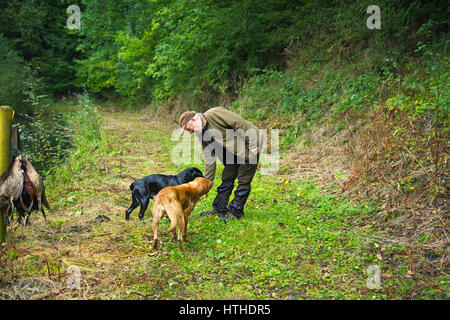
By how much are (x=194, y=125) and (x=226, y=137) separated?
511 millimetres

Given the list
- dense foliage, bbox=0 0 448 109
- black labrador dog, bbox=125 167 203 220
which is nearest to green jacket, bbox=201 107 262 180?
black labrador dog, bbox=125 167 203 220

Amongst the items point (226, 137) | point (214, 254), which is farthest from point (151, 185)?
point (214, 254)

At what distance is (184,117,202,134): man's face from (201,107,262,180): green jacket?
126mm

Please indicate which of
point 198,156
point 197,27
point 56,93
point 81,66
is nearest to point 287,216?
point 198,156

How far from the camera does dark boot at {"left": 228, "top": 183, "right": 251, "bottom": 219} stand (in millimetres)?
5066

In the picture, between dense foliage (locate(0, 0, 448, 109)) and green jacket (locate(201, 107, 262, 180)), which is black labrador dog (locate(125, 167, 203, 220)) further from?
dense foliage (locate(0, 0, 448, 109))

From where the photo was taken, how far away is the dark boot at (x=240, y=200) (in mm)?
5066

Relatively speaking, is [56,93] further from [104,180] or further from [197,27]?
[104,180]

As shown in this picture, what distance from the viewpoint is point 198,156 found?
10.2 metres

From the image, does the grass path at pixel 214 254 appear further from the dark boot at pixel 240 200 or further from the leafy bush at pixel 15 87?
the leafy bush at pixel 15 87

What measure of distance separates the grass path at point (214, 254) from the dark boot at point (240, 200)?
165 mm

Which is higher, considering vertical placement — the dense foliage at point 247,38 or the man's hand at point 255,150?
the dense foliage at point 247,38

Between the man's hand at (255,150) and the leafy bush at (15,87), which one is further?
the leafy bush at (15,87)

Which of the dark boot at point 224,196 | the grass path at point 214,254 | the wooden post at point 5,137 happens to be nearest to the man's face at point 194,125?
the dark boot at point 224,196
